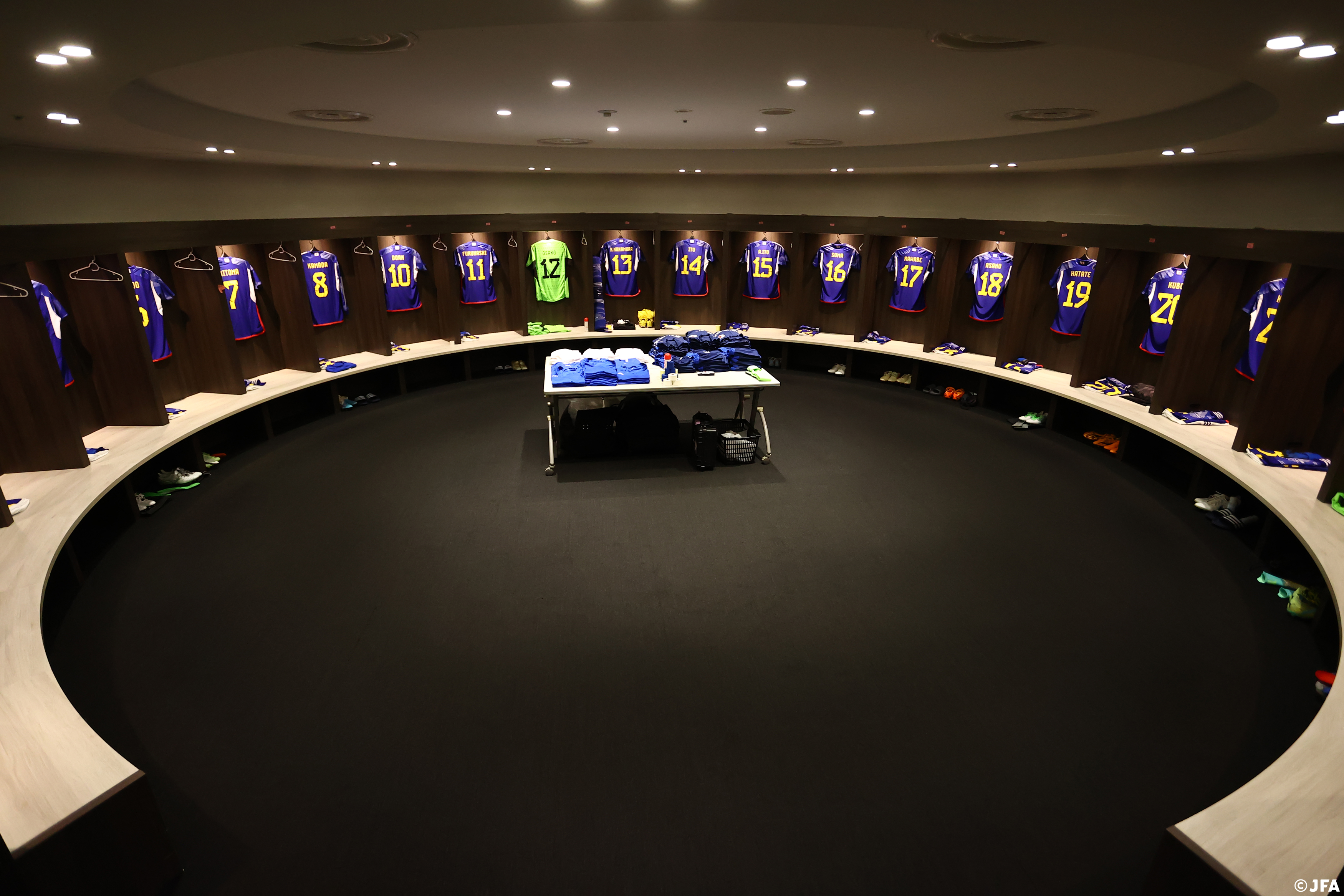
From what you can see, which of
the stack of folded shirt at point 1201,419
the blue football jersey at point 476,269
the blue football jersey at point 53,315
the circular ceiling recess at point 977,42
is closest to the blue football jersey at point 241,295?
the blue football jersey at point 53,315

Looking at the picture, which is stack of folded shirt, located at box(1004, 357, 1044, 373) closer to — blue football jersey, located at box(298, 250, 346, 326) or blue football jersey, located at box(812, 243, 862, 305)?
blue football jersey, located at box(812, 243, 862, 305)

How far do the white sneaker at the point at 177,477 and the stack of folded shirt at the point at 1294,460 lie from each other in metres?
8.23

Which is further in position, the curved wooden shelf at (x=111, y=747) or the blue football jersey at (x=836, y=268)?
the blue football jersey at (x=836, y=268)

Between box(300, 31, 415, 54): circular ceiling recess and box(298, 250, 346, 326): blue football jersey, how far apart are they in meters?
5.24

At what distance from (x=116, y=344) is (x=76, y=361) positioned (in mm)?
283

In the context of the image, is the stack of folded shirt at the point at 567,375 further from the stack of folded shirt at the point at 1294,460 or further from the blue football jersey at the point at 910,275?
the stack of folded shirt at the point at 1294,460

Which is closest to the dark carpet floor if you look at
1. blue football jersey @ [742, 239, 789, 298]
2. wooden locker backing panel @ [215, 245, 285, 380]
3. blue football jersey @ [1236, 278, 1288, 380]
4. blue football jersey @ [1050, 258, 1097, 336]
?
blue football jersey @ [1236, 278, 1288, 380]

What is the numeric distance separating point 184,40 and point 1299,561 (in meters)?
6.42

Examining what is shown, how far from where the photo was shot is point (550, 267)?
9211 mm

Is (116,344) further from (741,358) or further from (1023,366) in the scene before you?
(1023,366)

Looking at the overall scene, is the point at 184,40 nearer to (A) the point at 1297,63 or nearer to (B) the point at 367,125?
(B) the point at 367,125

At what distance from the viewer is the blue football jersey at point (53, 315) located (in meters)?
4.62

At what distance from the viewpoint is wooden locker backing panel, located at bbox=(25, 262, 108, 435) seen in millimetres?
4871

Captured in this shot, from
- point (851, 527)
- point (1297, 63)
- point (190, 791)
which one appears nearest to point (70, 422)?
point (190, 791)
